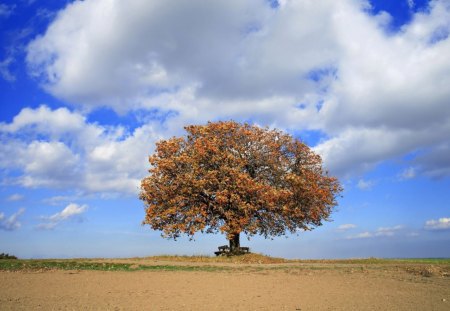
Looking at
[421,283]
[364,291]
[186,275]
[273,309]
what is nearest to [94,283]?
[186,275]

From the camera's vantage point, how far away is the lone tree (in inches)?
1264

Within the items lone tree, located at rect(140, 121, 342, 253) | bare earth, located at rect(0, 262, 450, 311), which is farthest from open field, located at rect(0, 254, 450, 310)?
lone tree, located at rect(140, 121, 342, 253)

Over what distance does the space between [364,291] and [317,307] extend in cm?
390

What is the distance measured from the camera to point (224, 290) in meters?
16.0

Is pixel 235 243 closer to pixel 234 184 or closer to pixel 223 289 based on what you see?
pixel 234 184

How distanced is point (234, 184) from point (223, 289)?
16291mm

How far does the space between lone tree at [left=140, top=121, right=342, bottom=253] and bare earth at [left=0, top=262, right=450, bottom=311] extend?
10.2 metres

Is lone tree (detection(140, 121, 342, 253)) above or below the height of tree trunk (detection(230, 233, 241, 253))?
above

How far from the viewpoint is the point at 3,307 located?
12.6 m

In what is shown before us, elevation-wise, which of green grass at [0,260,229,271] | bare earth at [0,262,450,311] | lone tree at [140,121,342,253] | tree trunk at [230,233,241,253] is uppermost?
lone tree at [140,121,342,253]

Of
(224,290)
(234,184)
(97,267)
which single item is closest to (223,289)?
(224,290)

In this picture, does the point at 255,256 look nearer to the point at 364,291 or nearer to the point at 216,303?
the point at 364,291

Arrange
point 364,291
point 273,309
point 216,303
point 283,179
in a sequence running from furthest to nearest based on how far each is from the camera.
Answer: point 283,179, point 364,291, point 216,303, point 273,309

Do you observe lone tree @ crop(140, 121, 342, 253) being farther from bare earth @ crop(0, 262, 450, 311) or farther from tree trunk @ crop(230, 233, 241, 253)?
bare earth @ crop(0, 262, 450, 311)
